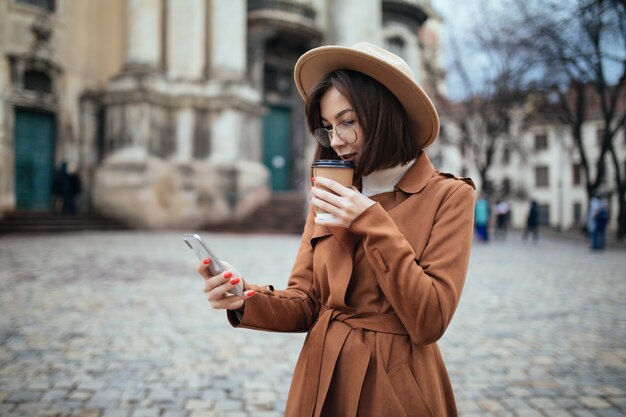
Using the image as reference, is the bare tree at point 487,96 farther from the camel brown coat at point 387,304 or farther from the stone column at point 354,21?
the camel brown coat at point 387,304

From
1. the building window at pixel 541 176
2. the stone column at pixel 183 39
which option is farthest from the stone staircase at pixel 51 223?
the building window at pixel 541 176

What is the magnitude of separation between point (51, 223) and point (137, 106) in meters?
4.69

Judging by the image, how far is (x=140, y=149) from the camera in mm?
15984

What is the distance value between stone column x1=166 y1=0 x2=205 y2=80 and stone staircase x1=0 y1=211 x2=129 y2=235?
567 cm

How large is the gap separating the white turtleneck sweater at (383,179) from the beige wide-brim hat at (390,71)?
0.40 feet

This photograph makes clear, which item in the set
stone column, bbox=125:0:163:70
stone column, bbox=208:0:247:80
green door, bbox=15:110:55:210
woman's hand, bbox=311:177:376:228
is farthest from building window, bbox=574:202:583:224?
woman's hand, bbox=311:177:376:228

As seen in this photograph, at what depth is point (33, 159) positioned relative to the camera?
17.3 m

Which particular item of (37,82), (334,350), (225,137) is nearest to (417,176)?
(334,350)

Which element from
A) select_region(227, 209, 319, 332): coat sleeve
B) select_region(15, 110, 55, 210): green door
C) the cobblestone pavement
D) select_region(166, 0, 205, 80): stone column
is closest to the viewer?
select_region(227, 209, 319, 332): coat sleeve

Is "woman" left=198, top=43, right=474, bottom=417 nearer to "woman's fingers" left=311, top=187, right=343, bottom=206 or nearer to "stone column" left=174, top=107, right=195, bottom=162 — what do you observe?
"woman's fingers" left=311, top=187, right=343, bottom=206

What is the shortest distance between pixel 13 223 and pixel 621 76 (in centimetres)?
2054

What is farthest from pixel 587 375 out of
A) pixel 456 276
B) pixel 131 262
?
pixel 131 262

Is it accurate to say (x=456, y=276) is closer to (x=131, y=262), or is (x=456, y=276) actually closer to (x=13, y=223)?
(x=131, y=262)

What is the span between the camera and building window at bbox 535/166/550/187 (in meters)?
54.4
